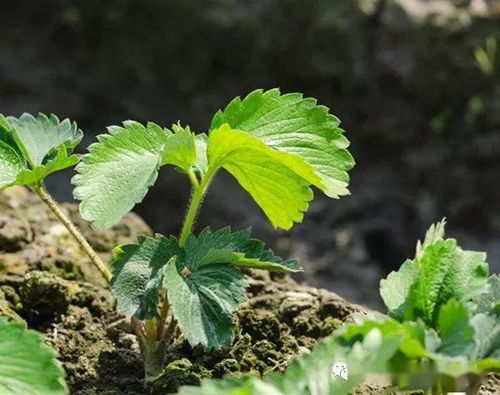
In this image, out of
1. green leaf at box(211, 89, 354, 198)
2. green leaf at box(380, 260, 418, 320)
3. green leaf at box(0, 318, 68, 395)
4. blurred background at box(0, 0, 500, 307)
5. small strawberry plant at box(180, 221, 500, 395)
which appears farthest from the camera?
blurred background at box(0, 0, 500, 307)

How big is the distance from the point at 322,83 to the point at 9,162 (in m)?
2.58

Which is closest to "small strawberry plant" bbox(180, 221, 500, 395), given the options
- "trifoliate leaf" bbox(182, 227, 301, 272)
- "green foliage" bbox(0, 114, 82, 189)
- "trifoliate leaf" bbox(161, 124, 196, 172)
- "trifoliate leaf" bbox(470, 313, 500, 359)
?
"trifoliate leaf" bbox(470, 313, 500, 359)

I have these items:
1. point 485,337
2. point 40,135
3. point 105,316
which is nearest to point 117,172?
point 40,135

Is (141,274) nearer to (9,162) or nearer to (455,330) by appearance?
(9,162)

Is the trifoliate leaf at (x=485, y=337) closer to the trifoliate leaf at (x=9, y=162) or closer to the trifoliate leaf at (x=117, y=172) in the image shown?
the trifoliate leaf at (x=117, y=172)

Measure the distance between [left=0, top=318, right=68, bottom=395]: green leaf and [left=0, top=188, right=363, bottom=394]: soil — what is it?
0.91 ft

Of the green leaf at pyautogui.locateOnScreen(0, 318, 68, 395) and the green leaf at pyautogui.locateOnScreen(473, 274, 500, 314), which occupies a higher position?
the green leaf at pyautogui.locateOnScreen(473, 274, 500, 314)

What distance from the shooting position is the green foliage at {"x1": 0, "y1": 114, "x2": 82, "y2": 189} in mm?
1254

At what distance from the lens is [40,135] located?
1.38 metres

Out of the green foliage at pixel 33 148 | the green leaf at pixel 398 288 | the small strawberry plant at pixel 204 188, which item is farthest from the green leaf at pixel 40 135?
the green leaf at pixel 398 288

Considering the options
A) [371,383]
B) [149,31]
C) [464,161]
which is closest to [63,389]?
[371,383]

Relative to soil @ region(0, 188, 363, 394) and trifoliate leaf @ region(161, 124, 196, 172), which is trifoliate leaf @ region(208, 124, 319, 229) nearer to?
trifoliate leaf @ region(161, 124, 196, 172)

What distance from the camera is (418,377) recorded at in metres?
1.05

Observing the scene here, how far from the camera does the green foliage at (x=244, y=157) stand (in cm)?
122
